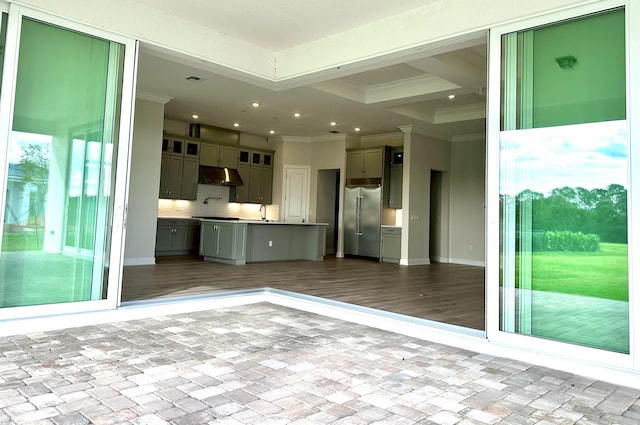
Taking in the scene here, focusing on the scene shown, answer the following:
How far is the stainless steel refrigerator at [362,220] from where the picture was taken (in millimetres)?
10008

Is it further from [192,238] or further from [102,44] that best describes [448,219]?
[102,44]

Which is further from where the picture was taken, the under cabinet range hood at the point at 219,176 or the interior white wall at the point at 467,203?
the interior white wall at the point at 467,203

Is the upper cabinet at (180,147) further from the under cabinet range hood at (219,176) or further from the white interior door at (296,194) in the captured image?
→ the white interior door at (296,194)

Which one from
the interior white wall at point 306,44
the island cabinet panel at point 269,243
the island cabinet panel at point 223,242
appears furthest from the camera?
the island cabinet panel at point 269,243

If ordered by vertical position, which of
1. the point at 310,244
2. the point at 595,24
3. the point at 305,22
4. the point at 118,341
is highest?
the point at 305,22

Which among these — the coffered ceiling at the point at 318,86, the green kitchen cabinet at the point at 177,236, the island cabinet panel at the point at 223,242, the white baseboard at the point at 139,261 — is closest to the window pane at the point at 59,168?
the coffered ceiling at the point at 318,86

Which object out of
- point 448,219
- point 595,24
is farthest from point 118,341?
point 448,219

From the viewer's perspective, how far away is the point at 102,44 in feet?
12.6

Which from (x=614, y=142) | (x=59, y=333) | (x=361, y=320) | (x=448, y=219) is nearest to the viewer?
(x=614, y=142)

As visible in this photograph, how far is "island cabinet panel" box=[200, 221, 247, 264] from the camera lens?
26.0 feet

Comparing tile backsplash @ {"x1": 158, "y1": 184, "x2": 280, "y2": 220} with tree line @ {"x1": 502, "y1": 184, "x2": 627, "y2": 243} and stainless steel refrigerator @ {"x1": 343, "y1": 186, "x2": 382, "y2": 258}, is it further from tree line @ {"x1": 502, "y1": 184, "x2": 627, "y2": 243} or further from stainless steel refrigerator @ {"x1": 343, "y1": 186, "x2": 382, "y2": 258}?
tree line @ {"x1": 502, "y1": 184, "x2": 627, "y2": 243}

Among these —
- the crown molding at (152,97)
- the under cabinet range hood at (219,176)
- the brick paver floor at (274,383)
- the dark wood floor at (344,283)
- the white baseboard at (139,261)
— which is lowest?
the brick paver floor at (274,383)

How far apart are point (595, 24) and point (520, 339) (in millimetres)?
2281

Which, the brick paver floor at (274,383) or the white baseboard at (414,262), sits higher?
the white baseboard at (414,262)
